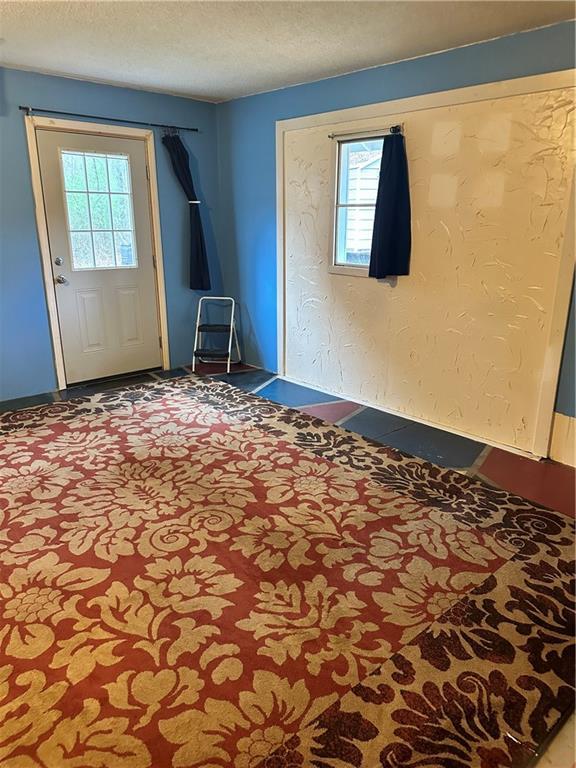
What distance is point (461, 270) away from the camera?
11.0ft

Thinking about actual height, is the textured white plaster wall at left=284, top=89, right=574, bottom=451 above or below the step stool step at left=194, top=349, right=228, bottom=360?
above

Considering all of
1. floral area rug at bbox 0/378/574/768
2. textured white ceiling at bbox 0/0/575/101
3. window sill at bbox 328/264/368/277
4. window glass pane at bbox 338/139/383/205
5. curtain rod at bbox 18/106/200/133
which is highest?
textured white ceiling at bbox 0/0/575/101

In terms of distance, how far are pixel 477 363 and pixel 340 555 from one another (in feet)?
5.70

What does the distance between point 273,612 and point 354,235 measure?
2942 millimetres

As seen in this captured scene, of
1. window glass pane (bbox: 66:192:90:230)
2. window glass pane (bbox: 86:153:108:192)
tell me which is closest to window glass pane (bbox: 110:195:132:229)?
window glass pane (bbox: 86:153:108:192)

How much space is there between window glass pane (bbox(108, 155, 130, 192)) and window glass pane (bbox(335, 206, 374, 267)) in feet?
6.18

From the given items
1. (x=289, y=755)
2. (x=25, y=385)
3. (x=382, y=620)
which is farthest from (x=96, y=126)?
(x=289, y=755)

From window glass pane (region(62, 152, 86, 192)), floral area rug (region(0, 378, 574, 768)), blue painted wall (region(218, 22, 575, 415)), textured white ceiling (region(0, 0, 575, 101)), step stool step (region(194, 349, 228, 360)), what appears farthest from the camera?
step stool step (region(194, 349, 228, 360))

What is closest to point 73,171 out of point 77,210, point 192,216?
point 77,210

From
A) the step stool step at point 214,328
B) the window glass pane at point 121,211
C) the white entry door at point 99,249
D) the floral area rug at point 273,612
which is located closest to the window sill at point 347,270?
the step stool step at point 214,328

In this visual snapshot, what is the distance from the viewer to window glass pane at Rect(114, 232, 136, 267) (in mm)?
4551

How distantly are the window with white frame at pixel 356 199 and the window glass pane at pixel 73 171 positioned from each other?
6.84 ft

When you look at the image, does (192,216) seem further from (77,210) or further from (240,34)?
(240,34)

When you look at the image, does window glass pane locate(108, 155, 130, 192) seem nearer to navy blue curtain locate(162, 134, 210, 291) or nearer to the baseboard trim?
navy blue curtain locate(162, 134, 210, 291)
